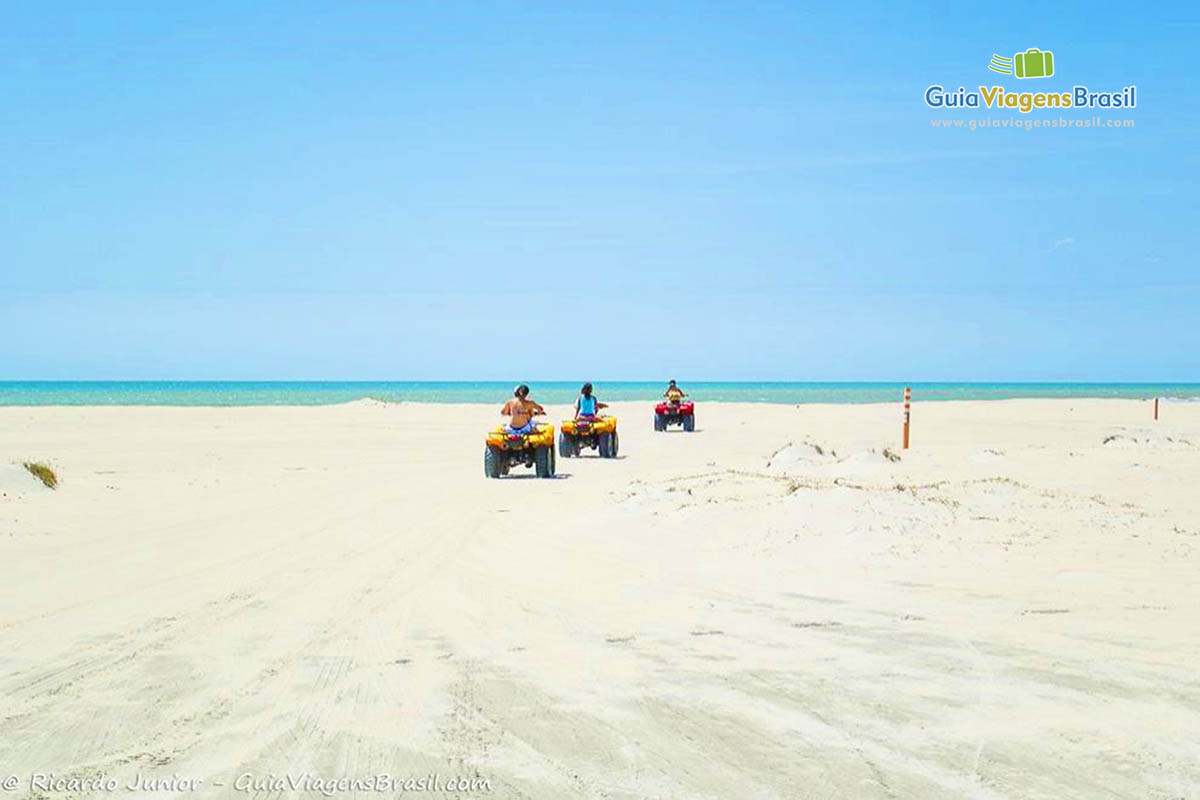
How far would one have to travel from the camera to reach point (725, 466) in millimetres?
18578

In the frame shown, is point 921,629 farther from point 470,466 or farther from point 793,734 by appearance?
point 470,466

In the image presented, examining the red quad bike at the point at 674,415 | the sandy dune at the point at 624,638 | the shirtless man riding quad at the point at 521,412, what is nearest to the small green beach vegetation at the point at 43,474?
the sandy dune at the point at 624,638

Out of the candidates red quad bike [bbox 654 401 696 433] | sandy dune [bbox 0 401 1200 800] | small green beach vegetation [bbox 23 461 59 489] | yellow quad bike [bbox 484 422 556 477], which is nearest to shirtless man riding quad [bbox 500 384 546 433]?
yellow quad bike [bbox 484 422 556 477]

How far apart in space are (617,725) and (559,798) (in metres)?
0.80

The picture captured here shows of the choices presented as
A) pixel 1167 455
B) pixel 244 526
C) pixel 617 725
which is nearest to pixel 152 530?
pixel 244 526

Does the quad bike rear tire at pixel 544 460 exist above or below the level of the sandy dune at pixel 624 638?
above

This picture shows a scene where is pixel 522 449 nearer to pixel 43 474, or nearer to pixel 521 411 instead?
pixel 521 411

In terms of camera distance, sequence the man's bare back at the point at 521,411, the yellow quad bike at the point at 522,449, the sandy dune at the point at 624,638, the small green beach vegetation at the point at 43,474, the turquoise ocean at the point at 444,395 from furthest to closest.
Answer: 1. the turquoise ocean at the point at 444,395
2. the man's bare back at the point at 521,411
3. the yellow quad bike at the point at 522,449
4. the small green beach vegetation at the point at 43,474
5. the sandy dune at the point at 624,638

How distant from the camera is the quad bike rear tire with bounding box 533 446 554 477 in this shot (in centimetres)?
1711

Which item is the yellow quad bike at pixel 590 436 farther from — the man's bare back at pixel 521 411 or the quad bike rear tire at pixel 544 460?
the quad bike rear tire at pixel 544 460

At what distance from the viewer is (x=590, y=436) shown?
21.7m

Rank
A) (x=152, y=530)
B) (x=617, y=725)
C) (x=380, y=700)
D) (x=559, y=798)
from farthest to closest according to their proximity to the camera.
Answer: (x=152, y=530) < (x=380, y=700) < (x=617, y=725) < (x=559, y=798)

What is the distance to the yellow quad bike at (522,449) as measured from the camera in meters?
17.1

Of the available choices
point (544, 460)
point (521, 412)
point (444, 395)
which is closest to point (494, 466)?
point (544, 460)
